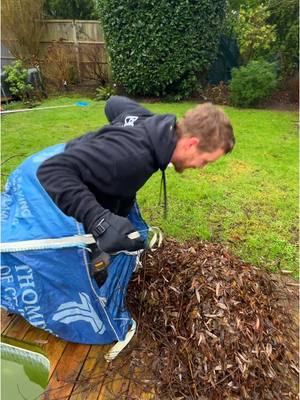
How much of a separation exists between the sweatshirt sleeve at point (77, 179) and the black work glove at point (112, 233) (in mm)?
29

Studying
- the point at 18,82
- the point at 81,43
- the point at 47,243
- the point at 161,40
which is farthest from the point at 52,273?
the point at 81,43

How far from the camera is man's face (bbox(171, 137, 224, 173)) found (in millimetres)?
1641

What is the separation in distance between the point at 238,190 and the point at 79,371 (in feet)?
8.51

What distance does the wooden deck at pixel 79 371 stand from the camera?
5.97 ft

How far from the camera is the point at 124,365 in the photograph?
1.96m

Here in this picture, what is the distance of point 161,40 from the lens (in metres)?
7.15

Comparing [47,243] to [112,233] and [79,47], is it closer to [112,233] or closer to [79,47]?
[112,233]

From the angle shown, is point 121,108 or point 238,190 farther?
point 238,190

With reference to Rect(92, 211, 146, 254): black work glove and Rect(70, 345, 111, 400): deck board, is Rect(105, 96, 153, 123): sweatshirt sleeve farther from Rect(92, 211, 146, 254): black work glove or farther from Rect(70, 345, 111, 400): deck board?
Rect(70, 345, 111, 400): deck board

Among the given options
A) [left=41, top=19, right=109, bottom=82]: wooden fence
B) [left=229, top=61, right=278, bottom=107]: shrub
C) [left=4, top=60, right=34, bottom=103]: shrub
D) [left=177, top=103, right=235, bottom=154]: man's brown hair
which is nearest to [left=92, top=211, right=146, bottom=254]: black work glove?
[left=177, top=103, right=235, bottom=154]: man's brown hair

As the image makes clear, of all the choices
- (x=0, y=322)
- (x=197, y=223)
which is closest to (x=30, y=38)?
(x=197, y=223)

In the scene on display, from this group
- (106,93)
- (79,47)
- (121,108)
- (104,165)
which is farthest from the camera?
(79,47)

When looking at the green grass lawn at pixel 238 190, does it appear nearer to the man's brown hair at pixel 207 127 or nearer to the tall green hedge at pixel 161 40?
the man's brown hair at pixel 207 127

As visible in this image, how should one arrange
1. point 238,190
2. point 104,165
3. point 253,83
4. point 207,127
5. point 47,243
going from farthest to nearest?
point 253,83
point 238,190
point 47,243
point 207,127
point 104,165
